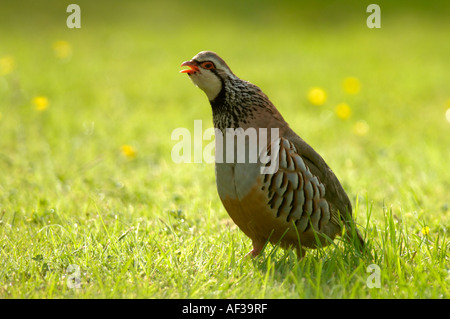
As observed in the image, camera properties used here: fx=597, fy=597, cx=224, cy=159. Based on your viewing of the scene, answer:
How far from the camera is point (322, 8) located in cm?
1594

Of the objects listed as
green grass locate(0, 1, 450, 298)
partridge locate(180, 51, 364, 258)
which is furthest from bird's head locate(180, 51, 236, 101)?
green grass locate(0, 1, 450, 298)

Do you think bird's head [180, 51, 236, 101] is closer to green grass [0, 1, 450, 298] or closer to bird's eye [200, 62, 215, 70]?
bird's eye [200, 62, 215, 70]

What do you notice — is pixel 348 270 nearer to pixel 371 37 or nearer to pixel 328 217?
pixel 328 217

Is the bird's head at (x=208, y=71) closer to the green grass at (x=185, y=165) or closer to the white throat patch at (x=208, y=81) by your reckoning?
the white throat patch at (x=208, y=81)

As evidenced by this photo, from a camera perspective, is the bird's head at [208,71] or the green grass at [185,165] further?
the bird's head at [208,71]

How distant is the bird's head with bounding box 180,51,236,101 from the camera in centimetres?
329

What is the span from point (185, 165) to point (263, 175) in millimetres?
2577

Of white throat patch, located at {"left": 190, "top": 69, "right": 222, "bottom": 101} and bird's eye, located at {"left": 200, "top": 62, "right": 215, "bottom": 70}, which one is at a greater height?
bird's eye, located at {"left": 200, "top": 62, "right": 215, "bottom": 70}

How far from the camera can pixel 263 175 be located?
126 inches

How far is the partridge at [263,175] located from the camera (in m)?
3.23

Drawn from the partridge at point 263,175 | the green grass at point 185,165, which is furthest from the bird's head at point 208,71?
the green grass at point 185,165

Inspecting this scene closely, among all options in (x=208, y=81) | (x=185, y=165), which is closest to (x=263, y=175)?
(x=208, y=81)

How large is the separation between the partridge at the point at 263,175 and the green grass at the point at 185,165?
148mm

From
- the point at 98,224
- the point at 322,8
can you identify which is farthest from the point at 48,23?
the point at 98,224
